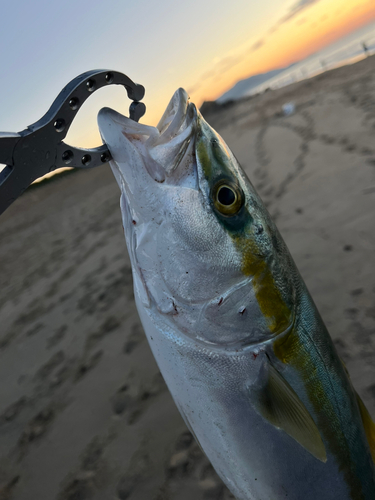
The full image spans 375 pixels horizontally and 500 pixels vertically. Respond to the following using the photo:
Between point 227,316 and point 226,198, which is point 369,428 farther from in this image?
point 226,198

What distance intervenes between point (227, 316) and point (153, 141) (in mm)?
591

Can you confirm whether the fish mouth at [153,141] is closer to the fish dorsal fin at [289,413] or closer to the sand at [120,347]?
the fish dorsal fin at [289,413]

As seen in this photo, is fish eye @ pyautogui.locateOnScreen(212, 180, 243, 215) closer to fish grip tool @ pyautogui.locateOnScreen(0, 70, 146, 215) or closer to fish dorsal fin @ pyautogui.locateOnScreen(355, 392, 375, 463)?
fish grip tool @ pyautogui.locateOnScreen(0, 70, 146, 215)

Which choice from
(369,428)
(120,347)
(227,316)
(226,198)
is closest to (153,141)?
(226,198)

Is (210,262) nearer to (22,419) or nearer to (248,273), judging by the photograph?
(248,273)

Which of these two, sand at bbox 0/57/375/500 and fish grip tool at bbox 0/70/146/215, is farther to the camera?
sand at bbox 0/57/375/500

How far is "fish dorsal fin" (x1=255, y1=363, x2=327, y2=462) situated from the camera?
1.12 m

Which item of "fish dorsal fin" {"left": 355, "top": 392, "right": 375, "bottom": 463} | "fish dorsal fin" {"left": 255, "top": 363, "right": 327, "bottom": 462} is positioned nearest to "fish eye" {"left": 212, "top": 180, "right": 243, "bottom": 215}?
"fish dorsal fin" {"left": 255, "top": 363, "right": 327, "bottom": 462}

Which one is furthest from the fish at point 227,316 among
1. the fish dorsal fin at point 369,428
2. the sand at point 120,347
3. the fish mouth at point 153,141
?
the sand at point 120,347

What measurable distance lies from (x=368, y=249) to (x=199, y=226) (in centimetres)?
295

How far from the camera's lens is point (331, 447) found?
4.07 ft

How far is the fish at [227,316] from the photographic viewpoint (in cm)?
108

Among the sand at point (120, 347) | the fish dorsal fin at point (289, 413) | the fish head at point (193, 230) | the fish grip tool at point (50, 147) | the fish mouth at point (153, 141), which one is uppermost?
the fish grip tool at point (50, 147)

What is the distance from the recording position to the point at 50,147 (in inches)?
38.9
